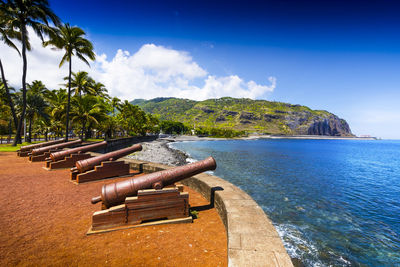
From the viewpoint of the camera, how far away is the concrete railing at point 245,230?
98.7 inches

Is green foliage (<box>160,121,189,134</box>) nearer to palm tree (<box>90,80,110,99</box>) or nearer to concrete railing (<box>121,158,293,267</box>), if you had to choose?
palm tree (<box>90,80,110,99</box>)

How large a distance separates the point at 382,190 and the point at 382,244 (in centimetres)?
1183

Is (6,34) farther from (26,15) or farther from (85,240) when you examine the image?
(85,240)

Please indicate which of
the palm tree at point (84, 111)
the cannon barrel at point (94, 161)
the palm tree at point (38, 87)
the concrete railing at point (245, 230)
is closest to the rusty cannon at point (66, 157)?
the cannon barrel at point (94, 161)

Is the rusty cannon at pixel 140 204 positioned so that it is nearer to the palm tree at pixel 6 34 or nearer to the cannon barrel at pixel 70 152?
the cannon barrel at pixel 70 152

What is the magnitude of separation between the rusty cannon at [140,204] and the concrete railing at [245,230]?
104cm

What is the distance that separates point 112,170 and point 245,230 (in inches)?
237

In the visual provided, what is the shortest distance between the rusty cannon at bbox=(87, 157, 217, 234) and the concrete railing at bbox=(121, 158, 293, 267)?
1039 millimetres

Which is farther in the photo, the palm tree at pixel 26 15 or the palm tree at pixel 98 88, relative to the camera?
the palm tree at pixel 98 88

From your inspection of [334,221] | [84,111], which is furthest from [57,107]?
[334,221]

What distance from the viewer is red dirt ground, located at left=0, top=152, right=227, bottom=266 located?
2912 millimetres

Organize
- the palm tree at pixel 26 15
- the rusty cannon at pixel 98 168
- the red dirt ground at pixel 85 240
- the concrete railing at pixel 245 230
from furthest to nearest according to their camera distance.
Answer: the palm tree at pixel 26 15 < the rusty cannon at pixel 98 168 < the red dirt ground at pixel 85 240 < the concrete railing at pixel 245 230

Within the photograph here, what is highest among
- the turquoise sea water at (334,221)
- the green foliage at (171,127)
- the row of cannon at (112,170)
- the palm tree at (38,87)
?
the palm tree at (38,87)

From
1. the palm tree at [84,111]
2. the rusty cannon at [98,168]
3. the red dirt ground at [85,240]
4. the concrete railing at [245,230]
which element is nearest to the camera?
the concrete railing at [245,230]
